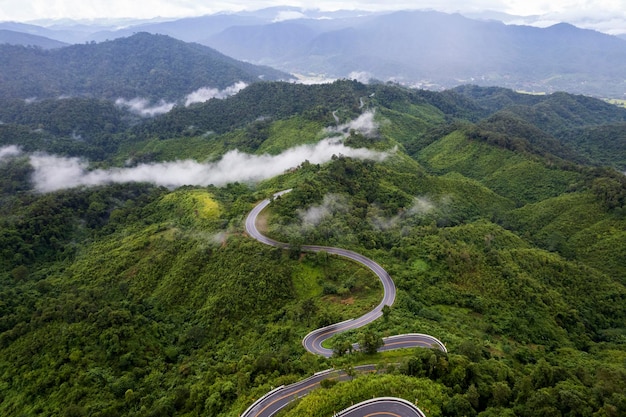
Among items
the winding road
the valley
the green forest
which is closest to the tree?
the valley

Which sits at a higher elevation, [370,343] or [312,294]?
[370,343]

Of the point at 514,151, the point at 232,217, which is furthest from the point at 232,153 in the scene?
the point at 514,151

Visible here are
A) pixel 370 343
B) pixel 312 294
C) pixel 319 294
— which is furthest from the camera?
pixel 312 294

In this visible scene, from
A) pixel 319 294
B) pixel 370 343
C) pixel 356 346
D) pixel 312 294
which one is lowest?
pixel 312 294

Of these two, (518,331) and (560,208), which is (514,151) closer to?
(560,208)

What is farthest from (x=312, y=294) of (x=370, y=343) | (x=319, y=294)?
(x=370, y=343)

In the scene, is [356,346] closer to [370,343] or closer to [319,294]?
[370,343]

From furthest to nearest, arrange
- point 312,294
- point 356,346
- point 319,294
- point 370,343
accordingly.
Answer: point 312,294
point 319,294
point 356,346
point 370,343
